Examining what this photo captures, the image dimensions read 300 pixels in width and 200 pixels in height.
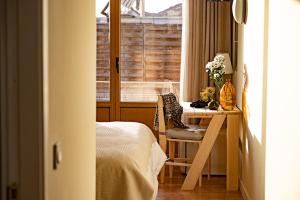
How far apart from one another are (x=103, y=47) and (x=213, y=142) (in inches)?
77.5

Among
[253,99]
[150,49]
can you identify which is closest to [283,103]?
[253,99]

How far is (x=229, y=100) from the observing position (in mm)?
5242

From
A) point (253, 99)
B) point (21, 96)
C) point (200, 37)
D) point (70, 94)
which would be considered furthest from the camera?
point (200, 37)

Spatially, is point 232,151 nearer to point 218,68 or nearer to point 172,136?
point 172,136

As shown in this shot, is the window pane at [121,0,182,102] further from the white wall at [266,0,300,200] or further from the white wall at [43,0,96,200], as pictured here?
the white wall at [43,0,96,200]

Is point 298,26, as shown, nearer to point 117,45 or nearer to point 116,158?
point 116,158

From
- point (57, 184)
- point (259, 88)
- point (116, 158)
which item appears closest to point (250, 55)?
point (259, 88)

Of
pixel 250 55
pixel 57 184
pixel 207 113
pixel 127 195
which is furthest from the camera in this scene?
pixel 207 113

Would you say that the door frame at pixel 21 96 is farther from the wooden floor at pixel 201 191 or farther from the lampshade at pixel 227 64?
the lampshade at pixel 227 64

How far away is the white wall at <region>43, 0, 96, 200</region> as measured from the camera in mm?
1606

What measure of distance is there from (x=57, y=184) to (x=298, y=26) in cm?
158

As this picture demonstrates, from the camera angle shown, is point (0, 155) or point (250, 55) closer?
point (0, 155)

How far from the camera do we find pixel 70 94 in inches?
77.0

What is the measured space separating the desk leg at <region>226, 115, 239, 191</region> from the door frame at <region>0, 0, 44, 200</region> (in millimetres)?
3789
